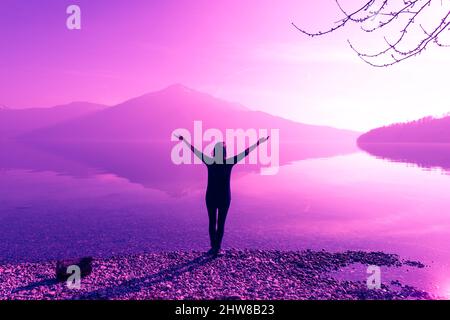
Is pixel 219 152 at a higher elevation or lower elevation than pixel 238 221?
higher

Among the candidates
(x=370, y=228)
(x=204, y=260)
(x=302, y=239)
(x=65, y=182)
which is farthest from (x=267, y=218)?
(x=65, y=182)

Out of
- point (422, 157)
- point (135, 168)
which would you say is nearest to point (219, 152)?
point (135, 168)

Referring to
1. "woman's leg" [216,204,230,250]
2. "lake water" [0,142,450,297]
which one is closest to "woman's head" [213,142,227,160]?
"woman's leg" [216,204,230,250]

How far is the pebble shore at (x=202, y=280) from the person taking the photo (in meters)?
9.29

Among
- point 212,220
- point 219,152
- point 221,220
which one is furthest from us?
point 212,220

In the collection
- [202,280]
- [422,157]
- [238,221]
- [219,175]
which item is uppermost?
[219,175]

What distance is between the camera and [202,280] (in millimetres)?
10297

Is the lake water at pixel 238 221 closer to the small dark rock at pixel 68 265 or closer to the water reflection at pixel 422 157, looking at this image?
the small dark rock at pixel 68 265

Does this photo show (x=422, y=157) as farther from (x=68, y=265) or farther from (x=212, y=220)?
(x=68, y=265)

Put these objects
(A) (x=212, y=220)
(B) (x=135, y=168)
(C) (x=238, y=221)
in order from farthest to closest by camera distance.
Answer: (B) (x=135, y=168) < (C) (x=238, y=221) < (A) (x=212, y=220)

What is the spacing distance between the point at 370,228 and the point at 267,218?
6612 millimetres

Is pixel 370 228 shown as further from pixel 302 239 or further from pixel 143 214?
pixel 143 214

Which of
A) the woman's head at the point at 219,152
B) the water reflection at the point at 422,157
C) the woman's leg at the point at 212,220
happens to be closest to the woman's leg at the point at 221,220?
the woman's leg at the point at 212,220

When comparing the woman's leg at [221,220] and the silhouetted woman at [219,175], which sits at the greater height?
the silhouetted woman at [219,175]
